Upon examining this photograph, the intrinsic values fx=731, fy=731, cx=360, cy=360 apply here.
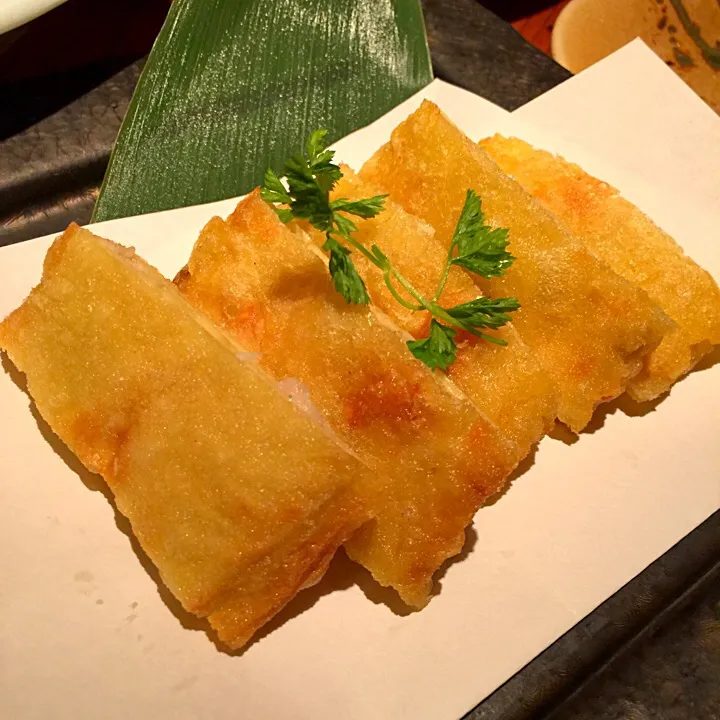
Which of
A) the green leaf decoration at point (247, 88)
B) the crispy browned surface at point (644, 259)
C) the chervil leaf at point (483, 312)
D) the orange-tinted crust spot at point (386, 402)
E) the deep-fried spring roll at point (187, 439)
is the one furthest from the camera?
the green leaf decoration at point (247, 88)

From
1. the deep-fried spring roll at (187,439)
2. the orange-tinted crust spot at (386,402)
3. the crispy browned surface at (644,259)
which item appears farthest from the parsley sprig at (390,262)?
the crispy browned surface at (644,259)

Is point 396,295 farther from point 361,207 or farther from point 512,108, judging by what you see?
point 512,108

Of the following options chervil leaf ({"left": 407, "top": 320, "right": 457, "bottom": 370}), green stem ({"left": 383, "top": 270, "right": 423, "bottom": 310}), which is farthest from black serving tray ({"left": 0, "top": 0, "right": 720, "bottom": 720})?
green stem ({"left": 383, "top": 270, "right": 423, "bottom": 310})

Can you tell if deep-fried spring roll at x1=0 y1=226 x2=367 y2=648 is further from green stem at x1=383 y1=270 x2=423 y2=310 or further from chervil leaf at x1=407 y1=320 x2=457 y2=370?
green stem at x1=383 y1=270 x2=423 y2=310

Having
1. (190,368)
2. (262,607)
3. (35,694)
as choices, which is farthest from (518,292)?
(35,694)

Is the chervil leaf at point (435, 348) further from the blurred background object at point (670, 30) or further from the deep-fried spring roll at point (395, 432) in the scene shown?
the blurred background object at point (670, 30)

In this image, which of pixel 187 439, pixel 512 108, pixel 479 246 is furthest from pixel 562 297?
pixel 512 108

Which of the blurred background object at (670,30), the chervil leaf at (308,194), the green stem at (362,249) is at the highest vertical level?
the chervil leaf at (308,194)

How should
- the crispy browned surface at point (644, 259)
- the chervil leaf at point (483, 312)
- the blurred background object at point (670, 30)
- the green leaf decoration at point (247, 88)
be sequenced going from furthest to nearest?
the blurred background object at point (670, 30) → the green leaf decoration at point (247, 88) → the crispy browned surface at point (644, 259) → the chervil leaf at point (483, 312)
